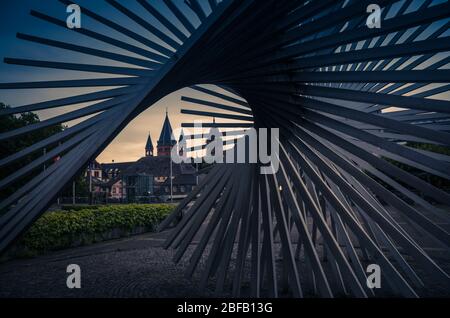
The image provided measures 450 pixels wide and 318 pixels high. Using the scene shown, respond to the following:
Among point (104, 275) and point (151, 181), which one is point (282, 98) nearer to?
point (104, 275)

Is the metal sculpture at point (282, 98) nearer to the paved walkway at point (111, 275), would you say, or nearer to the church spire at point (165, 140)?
the paved walkway at point (111, 275)

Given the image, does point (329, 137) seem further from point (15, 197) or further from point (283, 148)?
point (15, 197)

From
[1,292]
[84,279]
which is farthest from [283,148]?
[1,292]

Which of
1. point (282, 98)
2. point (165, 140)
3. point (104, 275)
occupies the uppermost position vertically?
point (165, 140)

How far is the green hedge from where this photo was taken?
1278 centimetres

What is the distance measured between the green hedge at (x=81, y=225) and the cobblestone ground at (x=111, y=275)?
0.65m

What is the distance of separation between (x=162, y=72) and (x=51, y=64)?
1515 mm

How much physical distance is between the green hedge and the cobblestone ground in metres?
0.65

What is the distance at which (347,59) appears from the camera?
3723 mm

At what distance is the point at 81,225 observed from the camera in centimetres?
1468

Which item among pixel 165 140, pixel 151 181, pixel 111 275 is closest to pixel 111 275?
pixel 111 275

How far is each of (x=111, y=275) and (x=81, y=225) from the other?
6.26 m

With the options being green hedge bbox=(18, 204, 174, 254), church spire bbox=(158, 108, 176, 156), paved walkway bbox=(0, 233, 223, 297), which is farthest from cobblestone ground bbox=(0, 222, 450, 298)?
church spire bbox=(158, 108, 176, 156)

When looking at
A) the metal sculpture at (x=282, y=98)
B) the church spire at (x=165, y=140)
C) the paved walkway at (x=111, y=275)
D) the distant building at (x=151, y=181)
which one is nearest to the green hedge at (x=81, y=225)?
the paved walkway at (x=111, y=275)
